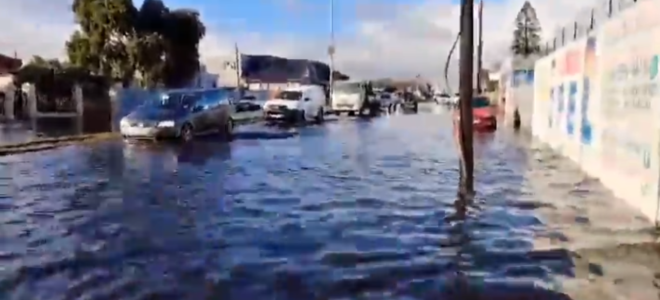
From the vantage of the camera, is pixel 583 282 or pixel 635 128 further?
pixel 635 128

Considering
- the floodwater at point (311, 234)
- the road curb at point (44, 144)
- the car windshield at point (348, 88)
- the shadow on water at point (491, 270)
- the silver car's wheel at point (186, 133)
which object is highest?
the car windshield at point (348, 88)

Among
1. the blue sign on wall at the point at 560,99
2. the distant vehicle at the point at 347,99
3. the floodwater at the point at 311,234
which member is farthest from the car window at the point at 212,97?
the distant vehicle at the point at 347,99

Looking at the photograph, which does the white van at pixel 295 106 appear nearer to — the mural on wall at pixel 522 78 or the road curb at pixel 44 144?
the mural on wall at pixel 522 78

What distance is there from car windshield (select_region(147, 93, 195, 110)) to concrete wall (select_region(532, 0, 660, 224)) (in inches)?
482

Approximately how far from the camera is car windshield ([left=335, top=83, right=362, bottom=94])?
186 ft

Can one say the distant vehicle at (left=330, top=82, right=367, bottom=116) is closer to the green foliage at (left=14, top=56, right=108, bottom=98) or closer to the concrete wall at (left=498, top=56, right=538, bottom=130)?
the concrete wall at (left=498, top=56, right=538, bottom=130)

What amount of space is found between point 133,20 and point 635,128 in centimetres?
4015

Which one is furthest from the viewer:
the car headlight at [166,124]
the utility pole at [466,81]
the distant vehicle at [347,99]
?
the distant vehicle at [347,99]

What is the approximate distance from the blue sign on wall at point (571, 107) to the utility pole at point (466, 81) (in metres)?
6.59

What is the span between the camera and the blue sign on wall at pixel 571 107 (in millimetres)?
19747

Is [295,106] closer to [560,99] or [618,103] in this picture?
[560,99]

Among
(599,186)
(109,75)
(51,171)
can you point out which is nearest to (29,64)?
(109,75)

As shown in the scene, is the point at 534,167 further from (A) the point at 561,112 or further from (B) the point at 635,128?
(B) the point at 635,128

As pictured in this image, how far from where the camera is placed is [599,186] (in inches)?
602
